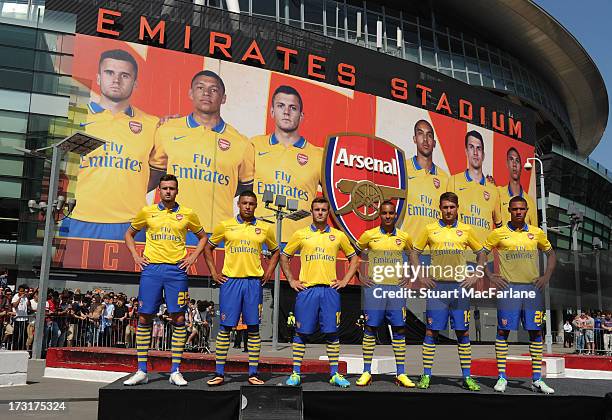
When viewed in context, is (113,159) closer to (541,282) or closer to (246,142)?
(246,142)

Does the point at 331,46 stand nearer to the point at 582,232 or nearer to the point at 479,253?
the point at 479,253

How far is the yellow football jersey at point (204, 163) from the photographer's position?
27516mm

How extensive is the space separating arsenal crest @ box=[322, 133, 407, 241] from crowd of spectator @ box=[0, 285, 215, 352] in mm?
14856

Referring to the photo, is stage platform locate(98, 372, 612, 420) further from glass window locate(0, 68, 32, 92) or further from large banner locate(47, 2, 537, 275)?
glass window locate(0, 68, 32, 92)

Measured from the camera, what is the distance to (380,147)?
34.4m

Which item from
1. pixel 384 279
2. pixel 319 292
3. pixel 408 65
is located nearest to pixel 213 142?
pixel 408 65

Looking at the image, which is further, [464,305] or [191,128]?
[191,128]

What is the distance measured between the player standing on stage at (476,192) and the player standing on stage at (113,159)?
2042cm

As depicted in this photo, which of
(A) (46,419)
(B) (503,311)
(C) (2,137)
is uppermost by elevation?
(C) (2,137)

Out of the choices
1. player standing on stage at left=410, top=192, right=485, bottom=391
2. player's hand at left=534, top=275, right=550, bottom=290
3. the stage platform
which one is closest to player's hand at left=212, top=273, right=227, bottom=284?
the stage platform

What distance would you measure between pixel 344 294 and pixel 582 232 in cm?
3831

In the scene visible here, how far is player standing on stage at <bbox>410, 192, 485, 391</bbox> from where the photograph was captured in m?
7.58

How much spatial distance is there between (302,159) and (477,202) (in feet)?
47.3

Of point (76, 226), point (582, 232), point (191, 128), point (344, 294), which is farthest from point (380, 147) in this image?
point (582, 232)
